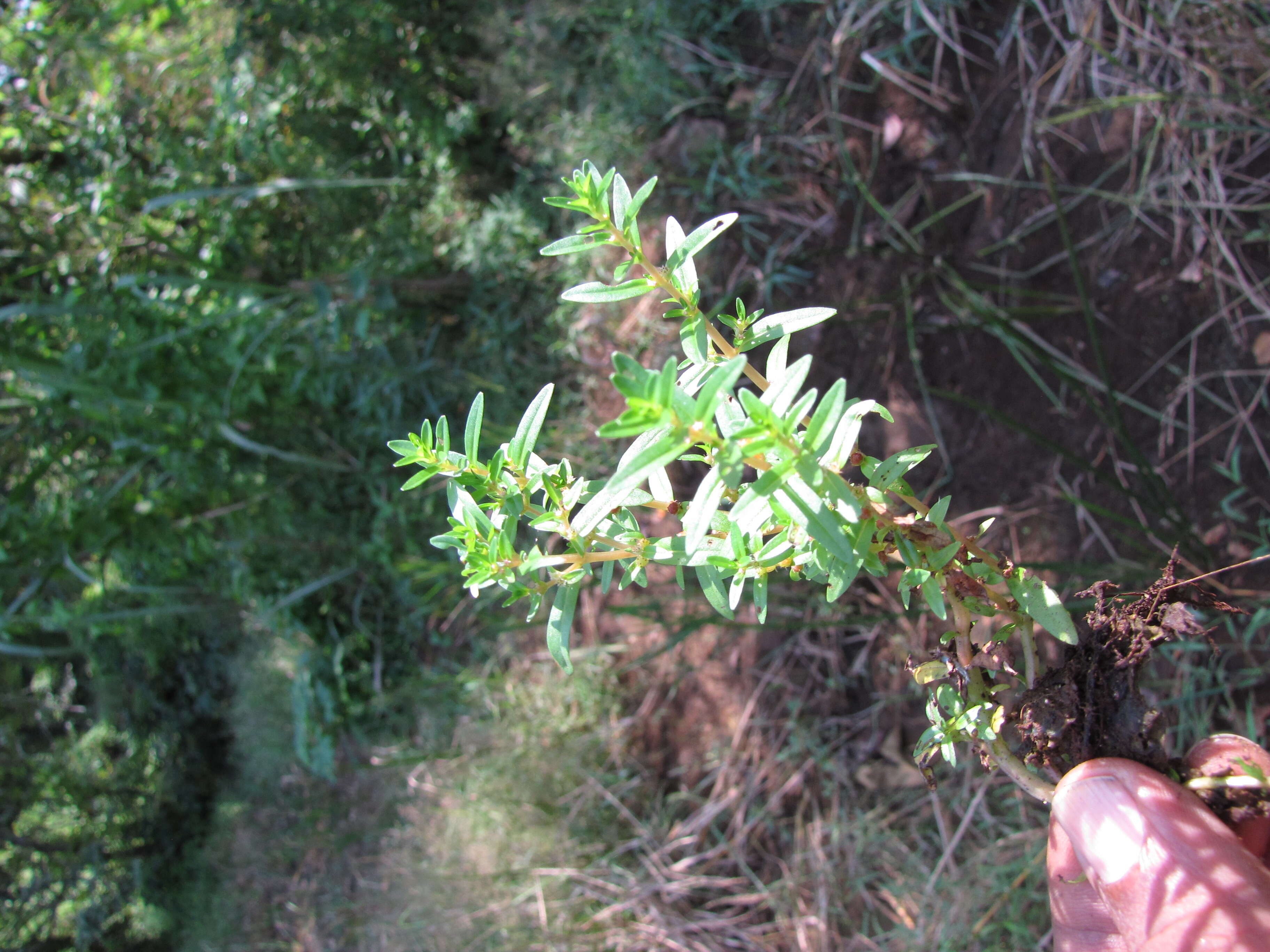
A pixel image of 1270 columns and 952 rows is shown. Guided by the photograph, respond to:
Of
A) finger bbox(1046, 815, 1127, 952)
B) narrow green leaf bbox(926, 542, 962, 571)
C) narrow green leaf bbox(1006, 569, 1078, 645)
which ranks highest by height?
narrow green leaf bbox(926, 542, 962, 571)

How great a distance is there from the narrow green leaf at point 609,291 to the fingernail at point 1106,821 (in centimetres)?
100

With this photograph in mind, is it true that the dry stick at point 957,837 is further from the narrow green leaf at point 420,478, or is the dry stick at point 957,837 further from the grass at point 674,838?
the narrow green leaf at point 420,478

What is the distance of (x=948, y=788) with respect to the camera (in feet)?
8.31

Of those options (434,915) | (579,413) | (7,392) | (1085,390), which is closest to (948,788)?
(1085,390)

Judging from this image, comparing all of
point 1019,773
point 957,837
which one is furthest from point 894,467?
point 957,837

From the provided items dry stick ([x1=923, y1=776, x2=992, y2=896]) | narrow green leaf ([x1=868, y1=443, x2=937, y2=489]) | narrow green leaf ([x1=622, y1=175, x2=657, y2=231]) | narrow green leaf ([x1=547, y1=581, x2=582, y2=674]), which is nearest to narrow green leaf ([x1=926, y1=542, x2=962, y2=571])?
narrow green leaf ([x1=868, y1=443, x2=937, y2=489])

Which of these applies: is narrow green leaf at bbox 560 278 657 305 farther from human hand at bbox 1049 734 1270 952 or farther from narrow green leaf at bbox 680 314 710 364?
human hand at bbox 1049 734 1270 952

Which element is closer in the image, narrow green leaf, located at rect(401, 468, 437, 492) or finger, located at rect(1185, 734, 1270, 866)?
narrow green leaf, located at rect(401, 468, 437, 492)

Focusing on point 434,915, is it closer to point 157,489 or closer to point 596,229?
point 157,489

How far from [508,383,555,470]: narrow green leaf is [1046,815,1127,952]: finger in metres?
1.19

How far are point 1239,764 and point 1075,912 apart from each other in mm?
465

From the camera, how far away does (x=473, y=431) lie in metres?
1.15

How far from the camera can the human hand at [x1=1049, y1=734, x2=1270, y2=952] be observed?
1.18 m

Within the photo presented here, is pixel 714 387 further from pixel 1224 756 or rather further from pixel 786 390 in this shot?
pixel 1224 756
